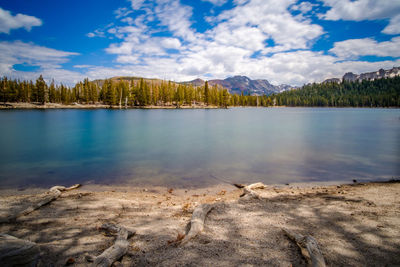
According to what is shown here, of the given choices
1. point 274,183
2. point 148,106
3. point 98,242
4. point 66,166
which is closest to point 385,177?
point 274,183

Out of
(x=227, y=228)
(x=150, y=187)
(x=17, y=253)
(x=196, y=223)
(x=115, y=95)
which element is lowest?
(x=150, y=187)

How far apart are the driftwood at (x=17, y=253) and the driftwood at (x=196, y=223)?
8.16 ft

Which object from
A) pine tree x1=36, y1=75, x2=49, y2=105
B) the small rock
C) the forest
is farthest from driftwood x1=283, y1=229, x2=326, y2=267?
the forest

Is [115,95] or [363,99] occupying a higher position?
[363,99]

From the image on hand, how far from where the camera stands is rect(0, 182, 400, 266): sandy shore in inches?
145

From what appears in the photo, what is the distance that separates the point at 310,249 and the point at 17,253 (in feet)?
15.7

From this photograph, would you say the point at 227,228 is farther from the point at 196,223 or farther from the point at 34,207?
the point at 34,207

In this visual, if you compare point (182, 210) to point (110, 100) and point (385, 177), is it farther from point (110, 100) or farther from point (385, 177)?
point (110, 100)

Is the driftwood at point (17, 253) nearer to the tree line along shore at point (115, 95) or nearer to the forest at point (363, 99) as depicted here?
the tree line along shore at point (115, 95)

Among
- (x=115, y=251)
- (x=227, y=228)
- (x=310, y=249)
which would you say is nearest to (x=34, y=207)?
(x=115, y=251)

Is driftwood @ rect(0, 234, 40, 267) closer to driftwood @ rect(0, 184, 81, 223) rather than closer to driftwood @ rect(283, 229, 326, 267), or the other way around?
driftwood @ rect(0, 184, 81, 223)

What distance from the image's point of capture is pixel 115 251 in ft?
11.9

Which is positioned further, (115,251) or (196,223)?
(196,223)

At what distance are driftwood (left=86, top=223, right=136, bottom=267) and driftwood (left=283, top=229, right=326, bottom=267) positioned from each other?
3.37 meters
